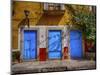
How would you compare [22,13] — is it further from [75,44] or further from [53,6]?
[75,44]

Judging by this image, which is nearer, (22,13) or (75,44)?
(22,13)

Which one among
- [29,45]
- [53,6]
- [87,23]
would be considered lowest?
[29,45]

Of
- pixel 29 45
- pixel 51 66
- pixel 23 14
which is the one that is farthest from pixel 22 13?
pixel 51 66

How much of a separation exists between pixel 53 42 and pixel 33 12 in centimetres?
34

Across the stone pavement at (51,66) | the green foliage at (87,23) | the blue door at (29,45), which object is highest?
the green foliage at (87,23)

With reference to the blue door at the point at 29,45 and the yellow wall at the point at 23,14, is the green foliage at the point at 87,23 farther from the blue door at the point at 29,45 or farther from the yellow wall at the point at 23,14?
the blue door at the point at 29,45

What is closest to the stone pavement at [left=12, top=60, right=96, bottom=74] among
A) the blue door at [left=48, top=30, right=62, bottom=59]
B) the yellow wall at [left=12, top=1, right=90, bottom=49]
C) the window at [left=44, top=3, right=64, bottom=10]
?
the blue door at [left=48, top=30, right=62, bottom=59]

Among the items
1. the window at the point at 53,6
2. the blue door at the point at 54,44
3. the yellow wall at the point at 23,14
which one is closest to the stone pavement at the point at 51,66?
the blue door at the point at 54,44

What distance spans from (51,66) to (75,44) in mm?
317

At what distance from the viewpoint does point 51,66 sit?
94.9 inches

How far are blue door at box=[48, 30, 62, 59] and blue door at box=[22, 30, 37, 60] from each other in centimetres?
14

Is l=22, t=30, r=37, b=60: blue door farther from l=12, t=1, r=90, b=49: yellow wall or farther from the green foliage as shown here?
the green foliage

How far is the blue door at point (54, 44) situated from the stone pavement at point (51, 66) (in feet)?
0.19

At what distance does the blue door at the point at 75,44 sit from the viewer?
8.11 feet
